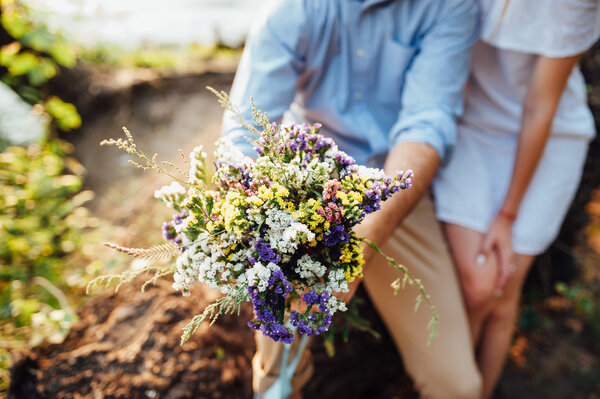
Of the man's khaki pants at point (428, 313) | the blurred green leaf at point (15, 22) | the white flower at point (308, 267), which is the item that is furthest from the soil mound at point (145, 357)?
the blurred green leaf at point (15, 22)

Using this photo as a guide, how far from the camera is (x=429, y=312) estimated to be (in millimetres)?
1923

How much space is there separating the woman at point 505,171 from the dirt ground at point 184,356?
2.24 ft

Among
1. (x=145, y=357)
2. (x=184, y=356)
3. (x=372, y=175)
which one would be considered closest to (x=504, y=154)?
(x=372, y=175)

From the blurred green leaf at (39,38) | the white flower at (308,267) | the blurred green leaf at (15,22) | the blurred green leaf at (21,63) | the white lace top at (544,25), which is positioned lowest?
the blurred green leaf at (21,63)

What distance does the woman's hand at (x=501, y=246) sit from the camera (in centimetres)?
204

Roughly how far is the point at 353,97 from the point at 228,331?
137cm

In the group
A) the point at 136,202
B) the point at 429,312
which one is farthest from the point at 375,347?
the point at 136,202

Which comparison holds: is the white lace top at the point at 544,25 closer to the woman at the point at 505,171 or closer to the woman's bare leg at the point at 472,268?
the woman at the point at 505,171

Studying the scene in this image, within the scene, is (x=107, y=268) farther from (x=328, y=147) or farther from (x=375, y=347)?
(x=328, y=147)

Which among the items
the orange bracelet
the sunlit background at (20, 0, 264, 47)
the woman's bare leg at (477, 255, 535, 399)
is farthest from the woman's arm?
the sunlit background at (20, 0, 264, 47)

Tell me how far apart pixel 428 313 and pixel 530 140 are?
96 centimetres

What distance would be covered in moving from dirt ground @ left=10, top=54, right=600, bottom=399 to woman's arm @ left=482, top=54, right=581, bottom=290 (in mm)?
798

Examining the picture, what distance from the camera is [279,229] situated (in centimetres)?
95

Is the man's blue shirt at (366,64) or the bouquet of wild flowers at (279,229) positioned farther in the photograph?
the man's blue shirt at (366,64)
